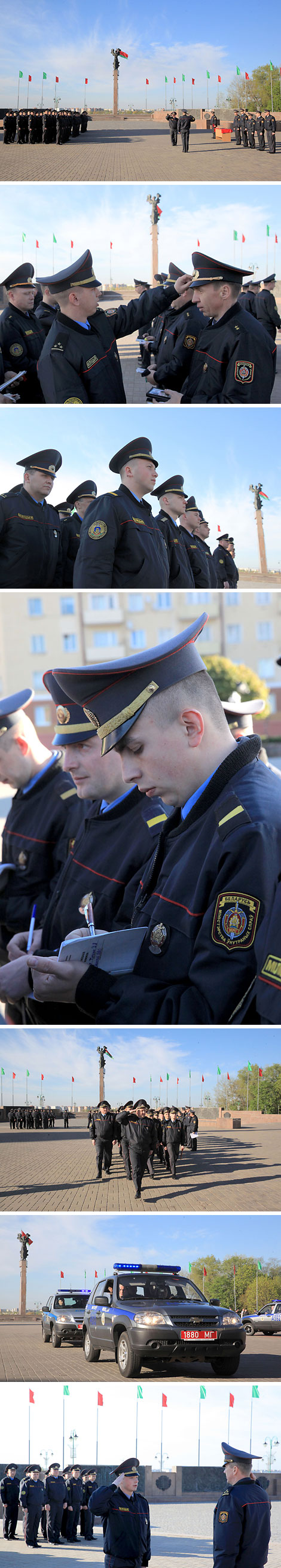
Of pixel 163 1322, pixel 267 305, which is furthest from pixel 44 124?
pixel 163 1322

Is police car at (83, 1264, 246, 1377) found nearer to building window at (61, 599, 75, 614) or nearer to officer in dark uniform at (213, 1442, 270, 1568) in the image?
officer in dark uniform at (213, 1442, 270, 1568)

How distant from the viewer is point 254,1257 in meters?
4.95

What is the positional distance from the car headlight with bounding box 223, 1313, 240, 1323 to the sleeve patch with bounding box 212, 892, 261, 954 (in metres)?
2.00

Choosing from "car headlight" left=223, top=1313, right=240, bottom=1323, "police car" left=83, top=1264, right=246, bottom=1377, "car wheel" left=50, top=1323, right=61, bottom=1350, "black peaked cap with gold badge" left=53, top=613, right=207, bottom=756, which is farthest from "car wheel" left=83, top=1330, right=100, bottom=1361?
"black peaked cap with gold badge" left=53, top=613, right=207, bottom=756

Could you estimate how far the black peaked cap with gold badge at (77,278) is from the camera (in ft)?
16.1

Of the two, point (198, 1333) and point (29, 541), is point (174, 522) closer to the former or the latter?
point (29, 541)

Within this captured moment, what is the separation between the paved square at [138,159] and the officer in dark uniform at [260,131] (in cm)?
4

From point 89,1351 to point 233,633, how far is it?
10.7 ft

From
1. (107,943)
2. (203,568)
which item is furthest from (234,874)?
(203,568)

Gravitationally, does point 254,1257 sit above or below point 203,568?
below

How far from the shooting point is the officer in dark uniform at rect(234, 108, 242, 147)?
5059 millimetres

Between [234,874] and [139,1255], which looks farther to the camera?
[139,1255]

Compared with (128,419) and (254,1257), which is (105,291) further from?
(254,1257)

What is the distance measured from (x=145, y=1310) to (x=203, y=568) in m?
3.13
